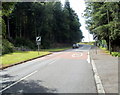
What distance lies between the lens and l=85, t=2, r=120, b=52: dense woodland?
2080 cm

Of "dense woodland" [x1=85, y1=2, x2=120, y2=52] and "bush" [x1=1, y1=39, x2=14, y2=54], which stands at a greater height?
"dense woodland" [x1=85, y1=2, x2=120, y2=52]

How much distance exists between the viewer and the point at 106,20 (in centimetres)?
3009

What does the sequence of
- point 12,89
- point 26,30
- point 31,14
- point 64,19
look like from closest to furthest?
point 12,89
point 31,14
point 26,30
point 64,19

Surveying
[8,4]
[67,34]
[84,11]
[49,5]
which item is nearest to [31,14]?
[49,5]

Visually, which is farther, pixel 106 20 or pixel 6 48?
pixel 6 48

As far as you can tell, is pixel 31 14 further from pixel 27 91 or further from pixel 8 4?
pixel 27 91

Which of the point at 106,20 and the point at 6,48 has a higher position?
the point at 106,20

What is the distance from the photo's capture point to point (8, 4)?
942cm

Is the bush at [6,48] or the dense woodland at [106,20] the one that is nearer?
the dense woodland at [106,20]

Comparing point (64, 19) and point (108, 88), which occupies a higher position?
point (64, 19)

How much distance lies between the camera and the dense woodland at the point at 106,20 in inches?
819

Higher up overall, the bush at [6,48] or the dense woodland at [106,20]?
the dense woodland at [106,20]

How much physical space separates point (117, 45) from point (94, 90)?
2719 centimetres

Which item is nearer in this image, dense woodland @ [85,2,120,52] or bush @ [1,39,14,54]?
dense woodland @ [85,2,120,52]
